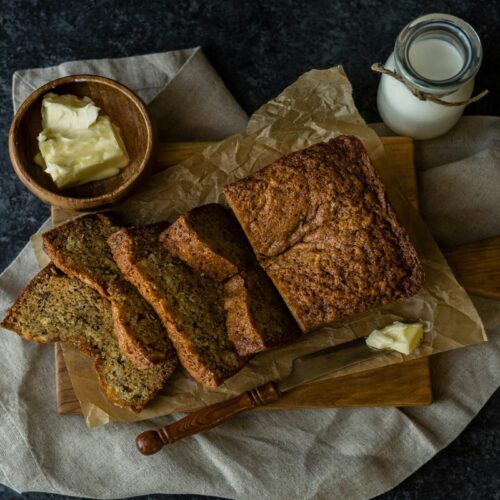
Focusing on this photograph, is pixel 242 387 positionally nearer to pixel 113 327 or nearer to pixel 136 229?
pixel 113 327

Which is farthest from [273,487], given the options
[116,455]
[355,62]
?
[355,62]

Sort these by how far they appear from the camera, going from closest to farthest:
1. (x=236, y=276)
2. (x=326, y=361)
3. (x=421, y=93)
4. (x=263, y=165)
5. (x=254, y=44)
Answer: (x=421, y=93), (x=236, y=276), (x=326, y=361), (x=263, y=165), (x=254, y=44)

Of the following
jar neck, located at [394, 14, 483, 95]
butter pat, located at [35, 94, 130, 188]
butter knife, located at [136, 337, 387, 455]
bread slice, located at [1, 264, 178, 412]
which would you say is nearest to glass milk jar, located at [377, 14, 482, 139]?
jar neck, located at [394, 14, 483, 95]

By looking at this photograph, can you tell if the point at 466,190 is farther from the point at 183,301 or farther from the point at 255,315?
the point at 183,301

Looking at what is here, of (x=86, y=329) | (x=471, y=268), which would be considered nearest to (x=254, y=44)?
(x=471, y=268)

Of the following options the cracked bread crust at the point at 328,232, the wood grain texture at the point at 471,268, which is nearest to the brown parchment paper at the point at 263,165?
the wood grain texture at the point at 471,268

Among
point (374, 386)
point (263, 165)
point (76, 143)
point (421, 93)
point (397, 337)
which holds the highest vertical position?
point (76, 143)

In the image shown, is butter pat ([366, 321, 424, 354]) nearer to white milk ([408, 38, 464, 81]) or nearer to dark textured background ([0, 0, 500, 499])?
dark textured background ([0, 0, 500, 499])
